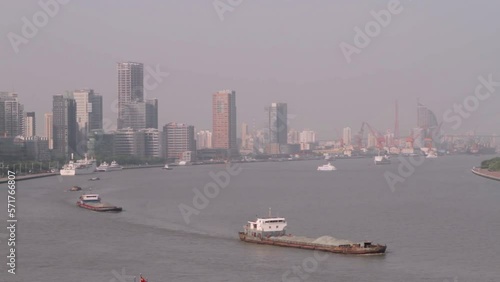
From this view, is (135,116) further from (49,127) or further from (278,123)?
(278,123)

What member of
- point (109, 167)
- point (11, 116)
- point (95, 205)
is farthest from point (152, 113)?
point (95, 205)

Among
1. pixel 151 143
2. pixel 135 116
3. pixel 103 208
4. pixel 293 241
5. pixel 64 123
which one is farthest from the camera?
pixel 135 116

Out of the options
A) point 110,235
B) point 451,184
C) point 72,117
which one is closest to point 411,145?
point 72,117

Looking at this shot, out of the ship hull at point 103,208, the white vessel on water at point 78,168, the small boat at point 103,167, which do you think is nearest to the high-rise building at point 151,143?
the small boat at point 103,167

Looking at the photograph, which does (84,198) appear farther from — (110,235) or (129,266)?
(129,266)

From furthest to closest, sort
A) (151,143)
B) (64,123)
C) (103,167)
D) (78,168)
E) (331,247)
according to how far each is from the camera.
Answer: (151,143) → (64,123) → (103,167) → (78,168) → (331,247)

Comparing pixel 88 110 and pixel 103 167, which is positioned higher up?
pixel 88 110

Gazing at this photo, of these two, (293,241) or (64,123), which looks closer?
(293,241)

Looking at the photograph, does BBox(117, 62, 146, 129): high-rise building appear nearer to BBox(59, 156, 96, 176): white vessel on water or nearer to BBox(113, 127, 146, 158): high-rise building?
BBox(113, 127, 146, 158): high-rise building

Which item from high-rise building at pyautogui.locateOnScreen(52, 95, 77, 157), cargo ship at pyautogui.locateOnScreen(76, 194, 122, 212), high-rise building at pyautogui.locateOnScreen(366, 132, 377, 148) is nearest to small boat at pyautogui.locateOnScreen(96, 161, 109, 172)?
high-rise building at pyautogui.locateOnScreen(52, 95, 77, 157)
